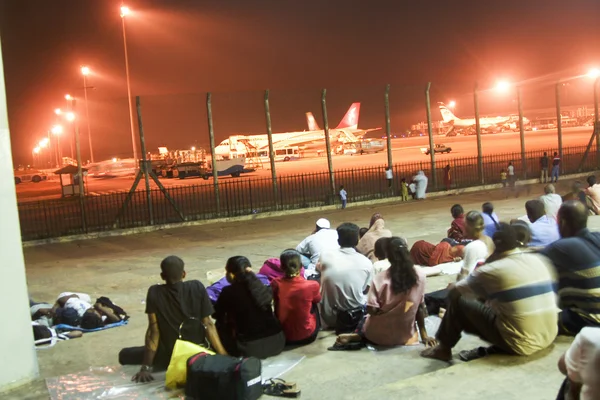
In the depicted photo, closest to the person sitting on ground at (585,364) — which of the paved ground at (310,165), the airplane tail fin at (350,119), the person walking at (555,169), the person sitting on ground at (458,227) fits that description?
the person sitting on ground at (458,227)

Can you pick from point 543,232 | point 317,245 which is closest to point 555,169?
A: point 543,232

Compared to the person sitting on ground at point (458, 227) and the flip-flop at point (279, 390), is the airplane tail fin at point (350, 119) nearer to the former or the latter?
the person sitting on ground at point (458, 227)

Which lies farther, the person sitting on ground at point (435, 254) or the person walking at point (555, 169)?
the person walking at point (555, 169)

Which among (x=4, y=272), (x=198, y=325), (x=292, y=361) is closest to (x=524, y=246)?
(x=292, y=361)

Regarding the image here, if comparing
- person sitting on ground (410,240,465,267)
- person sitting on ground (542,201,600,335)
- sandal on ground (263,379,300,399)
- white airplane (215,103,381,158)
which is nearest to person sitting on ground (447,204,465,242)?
person sitting on ground (410,240,465,267)

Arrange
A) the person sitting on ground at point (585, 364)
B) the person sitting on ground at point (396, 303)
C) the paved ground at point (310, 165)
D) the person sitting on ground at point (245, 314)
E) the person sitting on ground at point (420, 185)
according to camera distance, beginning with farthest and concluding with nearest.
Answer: the paved ground at point (310, 165) < the person sitting on ground at point (420, 185) < the person sitting on ground at point (245, 314) < the person sitting on ground at point (396, 303) < the person sitting on ground at point (585, 364)

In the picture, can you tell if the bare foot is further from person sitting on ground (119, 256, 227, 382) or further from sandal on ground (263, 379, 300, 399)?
person sitting on ground (119, 256, 227, 382)

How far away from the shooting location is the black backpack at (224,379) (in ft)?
15.4

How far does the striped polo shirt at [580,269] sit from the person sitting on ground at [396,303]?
1161 millimetres

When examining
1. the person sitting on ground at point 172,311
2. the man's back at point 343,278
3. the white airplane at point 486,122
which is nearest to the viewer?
the person sitting on ground at point 172,311

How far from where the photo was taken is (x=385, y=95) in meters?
22.9

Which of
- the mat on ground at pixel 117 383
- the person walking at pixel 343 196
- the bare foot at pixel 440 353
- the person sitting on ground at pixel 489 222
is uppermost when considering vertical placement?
the person sitting on ground at pixel 489 222

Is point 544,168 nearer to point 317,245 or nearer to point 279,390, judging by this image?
point 317,245

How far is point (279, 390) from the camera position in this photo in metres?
4.87
